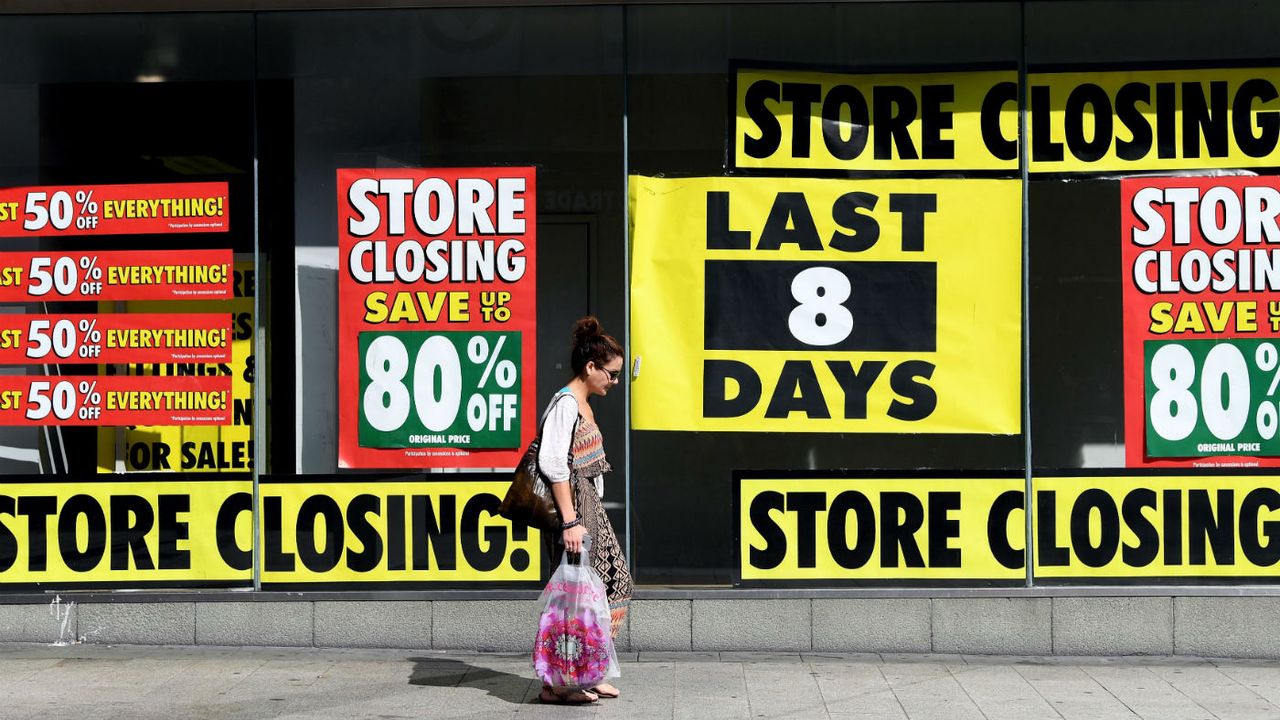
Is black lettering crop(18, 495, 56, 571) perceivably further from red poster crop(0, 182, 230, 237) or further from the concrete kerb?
red poster crop(0, 182, 230, 237)

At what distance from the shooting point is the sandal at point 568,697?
7266mm

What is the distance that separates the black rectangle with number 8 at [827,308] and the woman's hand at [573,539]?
2.15m

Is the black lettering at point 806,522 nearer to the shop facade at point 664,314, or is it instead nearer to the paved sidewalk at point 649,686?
the shop facade at point 664,314

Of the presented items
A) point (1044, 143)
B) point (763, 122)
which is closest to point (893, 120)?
point (763, 122)

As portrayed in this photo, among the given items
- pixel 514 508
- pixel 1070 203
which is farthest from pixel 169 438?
pixel 1070 203

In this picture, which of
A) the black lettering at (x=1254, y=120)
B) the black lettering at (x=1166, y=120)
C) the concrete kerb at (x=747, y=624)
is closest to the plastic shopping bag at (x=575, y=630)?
the concrete kerb at (x=747, y=624)

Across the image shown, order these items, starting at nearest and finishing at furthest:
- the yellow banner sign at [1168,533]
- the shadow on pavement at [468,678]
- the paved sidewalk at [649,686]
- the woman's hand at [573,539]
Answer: the woman's hand at [573,539] < the paved sidewalk at [649,686] < the shadow on pavement at [468,678] < the yellow banner sign at [1168,533]

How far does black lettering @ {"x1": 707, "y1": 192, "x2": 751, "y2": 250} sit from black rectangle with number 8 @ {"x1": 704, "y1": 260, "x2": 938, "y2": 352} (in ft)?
0.32

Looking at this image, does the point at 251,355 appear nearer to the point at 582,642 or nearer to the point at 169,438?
the point at 169,438

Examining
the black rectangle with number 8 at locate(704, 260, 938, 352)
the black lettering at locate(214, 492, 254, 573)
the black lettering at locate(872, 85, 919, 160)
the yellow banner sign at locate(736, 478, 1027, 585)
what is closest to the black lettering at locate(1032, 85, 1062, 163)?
the black lettering at locate(872, 85, 919, 160)

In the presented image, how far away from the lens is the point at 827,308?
888cm

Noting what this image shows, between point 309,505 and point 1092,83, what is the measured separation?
17.7 ft

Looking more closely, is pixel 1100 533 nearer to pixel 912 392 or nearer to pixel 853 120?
pixel 912 392

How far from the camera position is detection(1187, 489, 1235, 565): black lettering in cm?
873
